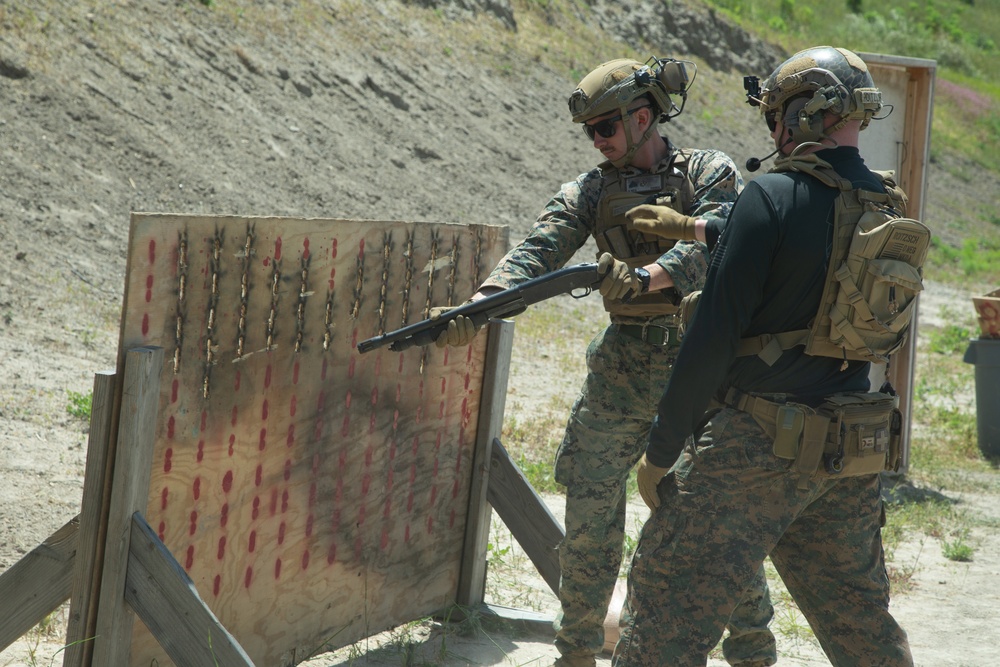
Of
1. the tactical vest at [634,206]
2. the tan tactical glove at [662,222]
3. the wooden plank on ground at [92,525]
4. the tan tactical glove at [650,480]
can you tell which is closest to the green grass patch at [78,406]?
the wooden plank on ground at [92,525]

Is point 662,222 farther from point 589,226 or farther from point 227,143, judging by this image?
point 227,143

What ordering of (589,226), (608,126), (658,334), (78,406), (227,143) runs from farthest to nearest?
(227,143) → (78,406) → (589,226) → (608,126) → (658,334)

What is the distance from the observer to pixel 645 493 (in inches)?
110

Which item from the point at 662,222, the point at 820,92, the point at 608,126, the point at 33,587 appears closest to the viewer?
the point at 820,92

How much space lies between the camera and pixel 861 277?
2598mm

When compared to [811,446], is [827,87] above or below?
above

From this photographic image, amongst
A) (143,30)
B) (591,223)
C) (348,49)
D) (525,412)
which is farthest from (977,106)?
(591,223)

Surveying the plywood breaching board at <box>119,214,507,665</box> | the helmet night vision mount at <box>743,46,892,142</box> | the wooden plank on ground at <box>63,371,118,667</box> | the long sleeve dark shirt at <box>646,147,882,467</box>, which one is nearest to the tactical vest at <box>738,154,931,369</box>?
the long sleeve dark shirt at <box>646,147,882,467</box>

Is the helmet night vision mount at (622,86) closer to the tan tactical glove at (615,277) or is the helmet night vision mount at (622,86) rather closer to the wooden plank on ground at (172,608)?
the tan tactical glove at (615,277)

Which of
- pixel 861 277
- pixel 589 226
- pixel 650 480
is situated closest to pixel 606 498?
pixel 650 480

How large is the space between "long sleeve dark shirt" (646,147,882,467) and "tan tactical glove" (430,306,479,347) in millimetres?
916

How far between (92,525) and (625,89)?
219 cm

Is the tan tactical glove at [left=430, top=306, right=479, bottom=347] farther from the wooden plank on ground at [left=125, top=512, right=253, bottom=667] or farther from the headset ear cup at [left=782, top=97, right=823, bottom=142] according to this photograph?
the headset ear cup at [left=782, top=97, right=823, bottom=142]

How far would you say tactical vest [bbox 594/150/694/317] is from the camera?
3590mm
